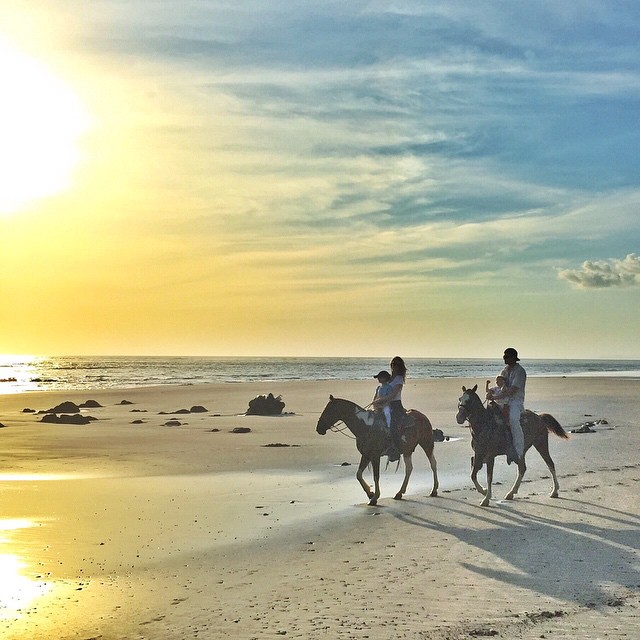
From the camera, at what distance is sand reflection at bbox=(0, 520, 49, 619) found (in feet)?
25.8

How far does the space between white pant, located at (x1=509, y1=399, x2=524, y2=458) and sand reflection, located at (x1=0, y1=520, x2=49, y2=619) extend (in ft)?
28.4

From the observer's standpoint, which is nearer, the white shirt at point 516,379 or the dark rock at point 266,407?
the white shirt at point 516,379

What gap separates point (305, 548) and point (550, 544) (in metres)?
3.27

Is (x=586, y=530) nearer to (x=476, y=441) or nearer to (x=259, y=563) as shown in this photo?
(x=476, y=441)

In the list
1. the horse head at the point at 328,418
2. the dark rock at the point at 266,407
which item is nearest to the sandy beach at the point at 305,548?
the horse head at the point at 328,418

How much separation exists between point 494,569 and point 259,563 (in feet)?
9.32

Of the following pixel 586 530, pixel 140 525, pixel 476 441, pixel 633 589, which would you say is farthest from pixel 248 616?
pixel 476 441

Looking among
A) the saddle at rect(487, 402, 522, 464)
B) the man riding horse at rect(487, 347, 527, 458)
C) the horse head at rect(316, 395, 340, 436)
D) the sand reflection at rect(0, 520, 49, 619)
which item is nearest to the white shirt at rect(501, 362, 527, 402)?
the man riding horse at rect(487, 347, 527, 458)

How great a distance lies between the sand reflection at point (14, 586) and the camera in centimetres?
786

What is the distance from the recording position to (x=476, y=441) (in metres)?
14.2

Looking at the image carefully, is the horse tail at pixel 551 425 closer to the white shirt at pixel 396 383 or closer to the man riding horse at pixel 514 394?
the man riding horse at pixel 514 394

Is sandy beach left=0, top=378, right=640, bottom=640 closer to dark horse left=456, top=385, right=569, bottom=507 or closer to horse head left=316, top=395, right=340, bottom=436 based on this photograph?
dark horse left=456, top=385, right=569, bottom=507

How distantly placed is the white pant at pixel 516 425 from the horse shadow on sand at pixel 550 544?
3.62ft

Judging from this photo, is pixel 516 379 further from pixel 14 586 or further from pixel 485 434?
pixel 14 586
